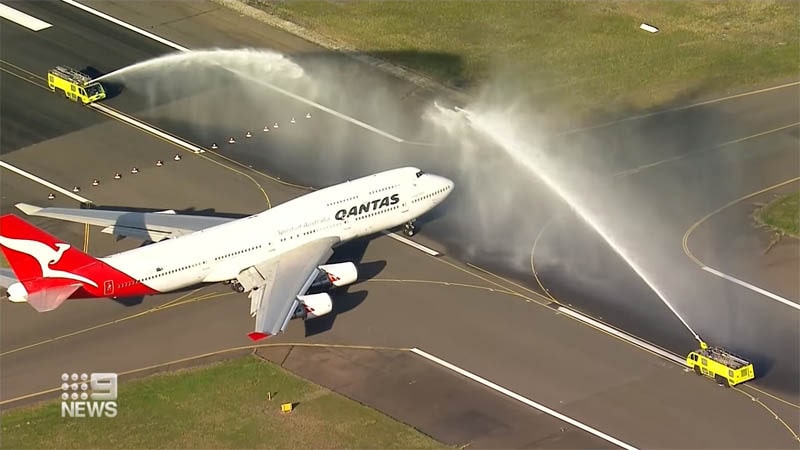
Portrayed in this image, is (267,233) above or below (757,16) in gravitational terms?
below

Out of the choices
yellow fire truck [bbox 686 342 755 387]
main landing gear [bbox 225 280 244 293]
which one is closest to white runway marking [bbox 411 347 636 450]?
yellow fire truck [bbox 686 342 755 387]

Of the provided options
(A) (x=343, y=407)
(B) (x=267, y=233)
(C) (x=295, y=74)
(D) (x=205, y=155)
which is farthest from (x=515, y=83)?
(A) (x=343, y=407)

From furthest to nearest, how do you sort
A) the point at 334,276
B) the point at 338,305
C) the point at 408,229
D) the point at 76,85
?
the point at 76,85 < the point at 408,229 < the point at 338,305 < the point at 334,276

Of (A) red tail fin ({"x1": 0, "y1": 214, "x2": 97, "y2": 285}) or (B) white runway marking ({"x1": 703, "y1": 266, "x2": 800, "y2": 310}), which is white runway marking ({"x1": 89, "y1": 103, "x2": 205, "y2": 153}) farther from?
(B) white runway marking ({"x1": 703, "y1": 266, "x2": 800, "y2": 310})

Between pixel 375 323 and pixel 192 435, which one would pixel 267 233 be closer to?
pixel 375 323

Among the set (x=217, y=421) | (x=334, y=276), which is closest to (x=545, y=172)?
(x=334, y=276)

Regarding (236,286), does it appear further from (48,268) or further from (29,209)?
(29,209)
